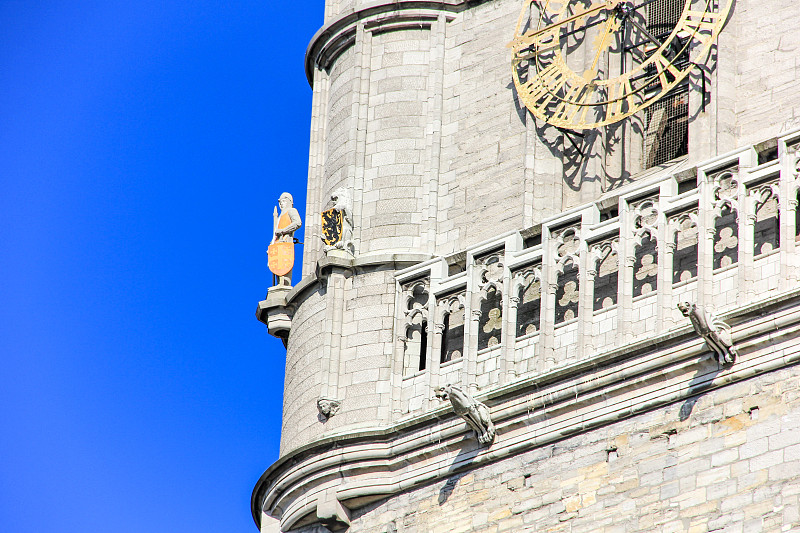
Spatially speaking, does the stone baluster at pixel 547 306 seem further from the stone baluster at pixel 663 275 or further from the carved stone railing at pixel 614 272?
the stone baluster at pixel 663 275

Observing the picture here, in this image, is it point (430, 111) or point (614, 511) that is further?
point (430, 111)

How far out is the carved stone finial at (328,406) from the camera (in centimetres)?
2877

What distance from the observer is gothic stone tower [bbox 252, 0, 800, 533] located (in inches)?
1021

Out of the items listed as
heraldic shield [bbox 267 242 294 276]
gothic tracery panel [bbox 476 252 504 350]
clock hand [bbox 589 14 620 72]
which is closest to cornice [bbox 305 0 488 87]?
clock hand [bbox 589 14 620 72]

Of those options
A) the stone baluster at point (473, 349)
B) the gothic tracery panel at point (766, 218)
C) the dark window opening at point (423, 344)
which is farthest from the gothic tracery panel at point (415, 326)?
the gothic tracery panel at point (766, 218)

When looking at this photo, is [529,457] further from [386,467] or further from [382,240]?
[382,240]

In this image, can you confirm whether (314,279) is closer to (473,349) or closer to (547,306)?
(473,349)

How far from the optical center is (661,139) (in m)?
30.3

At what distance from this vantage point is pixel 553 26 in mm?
30531

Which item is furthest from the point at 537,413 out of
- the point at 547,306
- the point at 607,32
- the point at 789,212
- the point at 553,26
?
the point at 553,26

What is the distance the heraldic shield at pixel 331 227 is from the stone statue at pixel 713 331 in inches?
212

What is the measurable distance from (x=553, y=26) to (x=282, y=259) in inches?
159

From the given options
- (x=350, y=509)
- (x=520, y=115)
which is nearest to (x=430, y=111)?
(x=520, y=115)

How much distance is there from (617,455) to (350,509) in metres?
3.34
